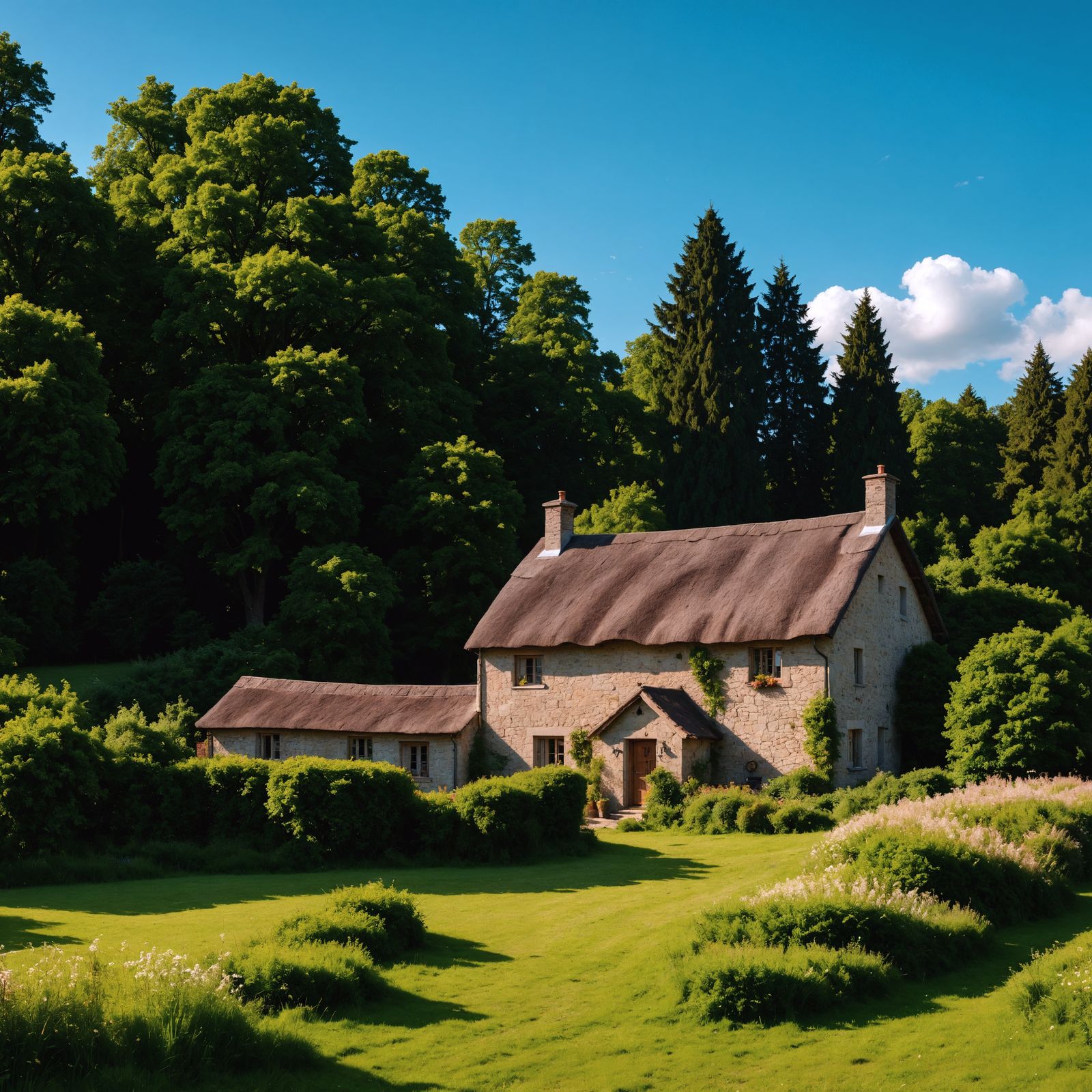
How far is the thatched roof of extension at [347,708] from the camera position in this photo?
32.4m

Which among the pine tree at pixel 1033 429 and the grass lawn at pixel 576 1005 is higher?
the pine tree at pixel 1033 429

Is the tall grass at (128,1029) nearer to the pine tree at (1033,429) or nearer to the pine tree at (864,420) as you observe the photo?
the pine tree at (864,420)

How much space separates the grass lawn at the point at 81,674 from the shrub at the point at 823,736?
70.3ft

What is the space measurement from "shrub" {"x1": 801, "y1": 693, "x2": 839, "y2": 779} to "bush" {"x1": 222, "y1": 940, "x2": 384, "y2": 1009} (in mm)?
18516

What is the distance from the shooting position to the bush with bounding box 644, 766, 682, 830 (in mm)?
27562

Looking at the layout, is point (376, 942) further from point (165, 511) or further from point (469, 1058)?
point (165, 511)

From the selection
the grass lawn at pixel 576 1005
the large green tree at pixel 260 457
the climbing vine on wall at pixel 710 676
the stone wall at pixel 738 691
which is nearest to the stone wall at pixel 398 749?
the stone wall at pixel 738 691

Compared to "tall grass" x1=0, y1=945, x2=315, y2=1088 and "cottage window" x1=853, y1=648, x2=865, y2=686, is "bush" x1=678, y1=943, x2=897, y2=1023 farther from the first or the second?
"cottage window" x1=853, y1=648, x2=865, y2=686

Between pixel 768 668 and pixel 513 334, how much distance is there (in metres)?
31.6

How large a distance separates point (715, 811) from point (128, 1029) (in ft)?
59.7

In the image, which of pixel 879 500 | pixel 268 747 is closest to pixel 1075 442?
pixel 879 500

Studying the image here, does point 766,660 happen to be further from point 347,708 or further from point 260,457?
point 260,457

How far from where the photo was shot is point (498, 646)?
1325 inches

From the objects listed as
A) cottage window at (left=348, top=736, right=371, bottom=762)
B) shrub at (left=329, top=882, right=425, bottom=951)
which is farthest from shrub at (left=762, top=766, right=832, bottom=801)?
shrub at (left=329, top=882, right=425, bottom=951)
